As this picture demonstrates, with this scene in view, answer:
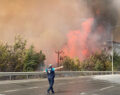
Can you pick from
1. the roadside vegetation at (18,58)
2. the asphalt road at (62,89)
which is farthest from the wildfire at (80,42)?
the asphalt road at (62,89)

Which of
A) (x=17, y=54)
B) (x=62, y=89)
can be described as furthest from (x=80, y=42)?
(x=62, y=89)

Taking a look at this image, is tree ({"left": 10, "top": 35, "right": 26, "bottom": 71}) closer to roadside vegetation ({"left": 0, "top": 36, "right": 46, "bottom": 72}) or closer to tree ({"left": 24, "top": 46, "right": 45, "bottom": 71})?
roadside vegetation ({"left": 0, "top": 36, "right": 46, "bottom": 72})

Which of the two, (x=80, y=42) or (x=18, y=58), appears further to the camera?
(x=80, y=42)

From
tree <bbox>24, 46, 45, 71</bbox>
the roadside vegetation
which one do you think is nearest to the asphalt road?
the roadside vegetation

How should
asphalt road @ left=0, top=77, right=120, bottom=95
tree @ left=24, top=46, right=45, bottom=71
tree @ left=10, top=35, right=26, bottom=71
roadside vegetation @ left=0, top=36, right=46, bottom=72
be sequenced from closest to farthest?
asphalt road @ left=0, top=77, right=120, bottom=95, roadside vegetation @ left=0, top=36, right=46, bottom=72, tree @ left=10, top=35, right=26, bottom=71, tree @ left=24, top=46, right=45, bottom=71

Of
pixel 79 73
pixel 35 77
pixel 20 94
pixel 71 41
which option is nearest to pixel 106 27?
pixel 71 41

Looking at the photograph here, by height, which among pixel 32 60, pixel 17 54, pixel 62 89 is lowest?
pixel 62 89

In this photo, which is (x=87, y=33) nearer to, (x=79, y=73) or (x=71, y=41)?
(x=71, y=41)

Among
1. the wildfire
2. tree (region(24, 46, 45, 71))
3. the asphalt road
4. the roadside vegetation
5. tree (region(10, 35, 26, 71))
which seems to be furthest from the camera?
the wildfire

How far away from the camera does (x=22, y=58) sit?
3139 centimetres

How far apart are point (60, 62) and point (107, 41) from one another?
29.1 meters

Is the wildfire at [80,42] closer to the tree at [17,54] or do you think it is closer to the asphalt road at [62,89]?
the tree at [17,54]

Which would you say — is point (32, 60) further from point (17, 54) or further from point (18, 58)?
point (17, 54)

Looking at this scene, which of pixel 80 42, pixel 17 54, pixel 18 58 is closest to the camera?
pixel 18 58
